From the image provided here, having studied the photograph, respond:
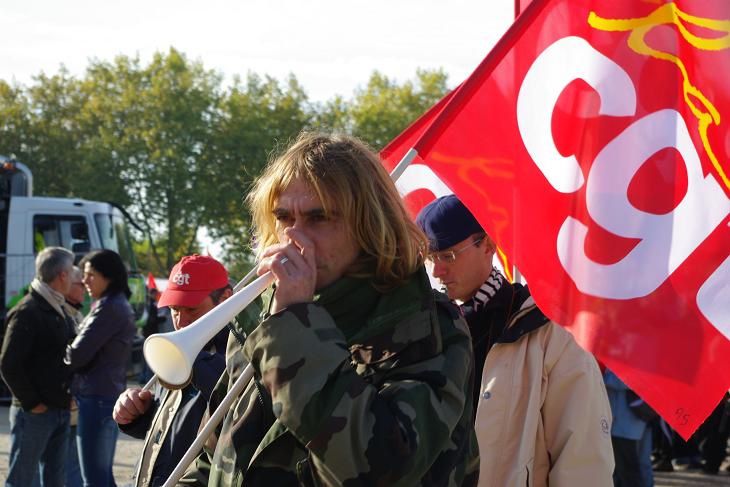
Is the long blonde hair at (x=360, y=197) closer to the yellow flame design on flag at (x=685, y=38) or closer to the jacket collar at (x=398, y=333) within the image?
the jacket collar at (x=398, y=333)

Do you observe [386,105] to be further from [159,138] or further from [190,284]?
[190,284]

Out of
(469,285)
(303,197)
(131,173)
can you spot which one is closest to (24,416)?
(469,285)

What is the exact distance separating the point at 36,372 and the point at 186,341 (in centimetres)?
465

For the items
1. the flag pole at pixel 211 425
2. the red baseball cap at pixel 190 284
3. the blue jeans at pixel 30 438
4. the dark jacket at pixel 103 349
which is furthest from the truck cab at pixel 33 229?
Result: the flag pole at pixel 211 425

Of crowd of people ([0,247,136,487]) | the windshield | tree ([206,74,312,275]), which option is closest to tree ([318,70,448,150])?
tree ([206,74,312,275])

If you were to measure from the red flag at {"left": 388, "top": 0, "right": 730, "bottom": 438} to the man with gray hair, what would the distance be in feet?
11.9

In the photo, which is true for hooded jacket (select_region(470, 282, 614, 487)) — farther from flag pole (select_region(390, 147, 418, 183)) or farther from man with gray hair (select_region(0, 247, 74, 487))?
man with gray hair (select_region(0, 247, 74, 487))

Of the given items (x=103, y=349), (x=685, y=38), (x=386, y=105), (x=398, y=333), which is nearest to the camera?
(x=398, y=333)

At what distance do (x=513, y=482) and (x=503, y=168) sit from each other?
1.02m

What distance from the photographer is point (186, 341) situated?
2.04 meters

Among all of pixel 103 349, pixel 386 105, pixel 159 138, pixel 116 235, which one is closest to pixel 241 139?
pixel 159 138

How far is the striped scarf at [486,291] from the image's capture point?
3404mm

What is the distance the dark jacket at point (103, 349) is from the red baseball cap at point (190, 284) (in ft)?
7.49

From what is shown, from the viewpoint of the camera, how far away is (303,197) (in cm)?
211
